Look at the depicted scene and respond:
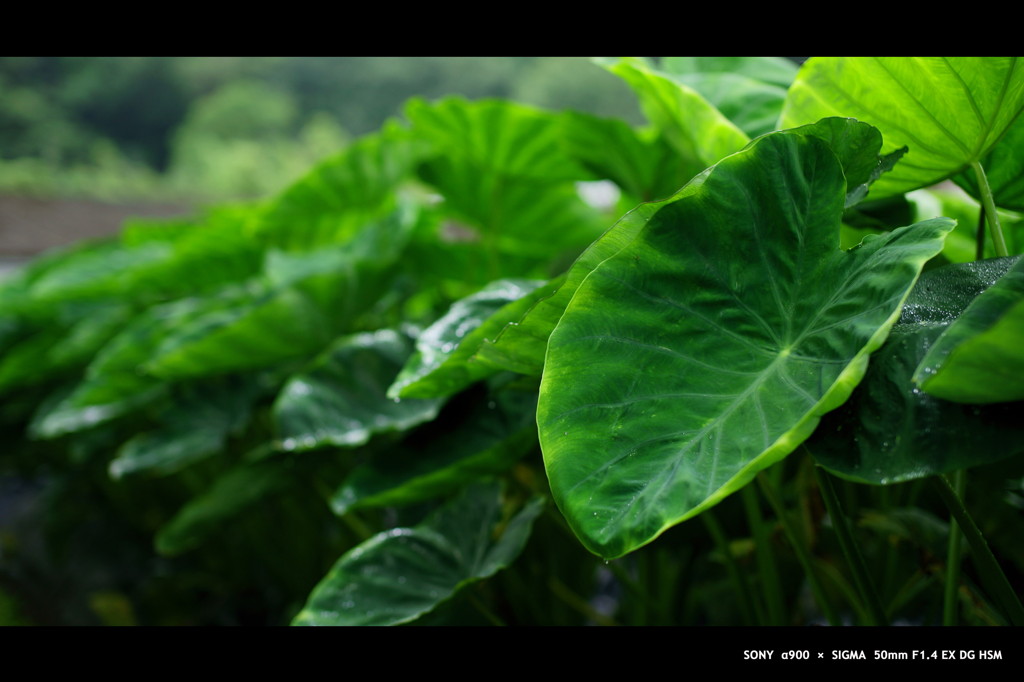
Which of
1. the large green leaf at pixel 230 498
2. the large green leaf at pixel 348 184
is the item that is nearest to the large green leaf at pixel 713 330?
the large green leaf at pixel 230 498

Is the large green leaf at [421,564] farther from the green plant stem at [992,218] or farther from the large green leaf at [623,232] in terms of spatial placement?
the green plant stem at [992,218]

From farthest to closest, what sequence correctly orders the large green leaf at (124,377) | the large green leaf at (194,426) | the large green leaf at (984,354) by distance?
the large green leaf at (124,377) < the large green leaf at (194,426) < the large green leaf at (984,354)

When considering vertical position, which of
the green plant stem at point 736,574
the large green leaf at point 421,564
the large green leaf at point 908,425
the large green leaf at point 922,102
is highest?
the large green leaf at point 922,102

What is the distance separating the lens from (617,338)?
16.6 inches

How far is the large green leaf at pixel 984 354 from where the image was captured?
0.30 metres

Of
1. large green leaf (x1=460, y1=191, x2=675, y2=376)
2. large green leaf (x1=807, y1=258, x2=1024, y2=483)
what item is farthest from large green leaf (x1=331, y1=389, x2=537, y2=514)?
large green leaf (x1=807, y1=258, x2=1024, y2=483)

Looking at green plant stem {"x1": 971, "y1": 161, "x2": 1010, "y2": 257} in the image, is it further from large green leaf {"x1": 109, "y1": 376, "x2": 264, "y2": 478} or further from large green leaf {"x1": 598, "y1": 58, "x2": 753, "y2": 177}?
large green leaf {"x1": 109, "y1": 376, "x2": 264, "y2": 478}

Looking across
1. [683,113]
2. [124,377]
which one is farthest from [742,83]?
[124,377]

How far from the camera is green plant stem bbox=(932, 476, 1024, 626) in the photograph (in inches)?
16.9

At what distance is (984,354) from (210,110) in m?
17.8

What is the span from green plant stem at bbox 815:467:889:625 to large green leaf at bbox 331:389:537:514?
26 centimetres

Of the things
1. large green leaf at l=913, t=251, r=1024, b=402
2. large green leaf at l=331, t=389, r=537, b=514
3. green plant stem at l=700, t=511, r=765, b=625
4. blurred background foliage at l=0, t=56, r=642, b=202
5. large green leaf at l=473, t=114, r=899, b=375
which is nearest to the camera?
large green leaf at l=913, t=251, r=1024, b=402

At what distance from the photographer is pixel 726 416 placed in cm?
40
